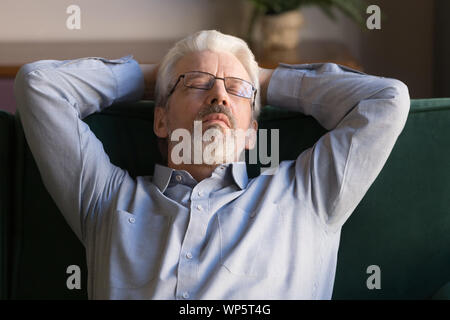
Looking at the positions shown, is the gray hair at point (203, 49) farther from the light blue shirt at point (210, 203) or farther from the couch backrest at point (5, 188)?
the couch backrest at point (5, 188)

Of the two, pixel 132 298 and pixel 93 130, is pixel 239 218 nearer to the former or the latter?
pixel 132 298

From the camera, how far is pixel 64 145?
141cm

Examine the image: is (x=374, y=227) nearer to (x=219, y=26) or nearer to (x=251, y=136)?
(x=251, y=136)

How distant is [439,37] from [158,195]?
6.84 feet

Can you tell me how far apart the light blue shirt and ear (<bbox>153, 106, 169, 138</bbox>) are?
127mm

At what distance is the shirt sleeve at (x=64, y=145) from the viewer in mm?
1413

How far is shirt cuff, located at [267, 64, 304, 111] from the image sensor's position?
5.24 feet

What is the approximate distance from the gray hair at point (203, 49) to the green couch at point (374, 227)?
1.25ft

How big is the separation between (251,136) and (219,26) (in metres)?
1.63

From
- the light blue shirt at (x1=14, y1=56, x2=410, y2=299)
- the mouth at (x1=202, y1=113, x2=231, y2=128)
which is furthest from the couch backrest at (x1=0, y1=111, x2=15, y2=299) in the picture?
the mouth at (x1=202, y1=113, x2=231, y2=128)

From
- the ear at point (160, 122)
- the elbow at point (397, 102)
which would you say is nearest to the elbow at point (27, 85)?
the ear at point (160, 122)

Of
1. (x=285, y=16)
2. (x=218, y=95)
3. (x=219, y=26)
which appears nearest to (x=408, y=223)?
(x=218, y=95)
